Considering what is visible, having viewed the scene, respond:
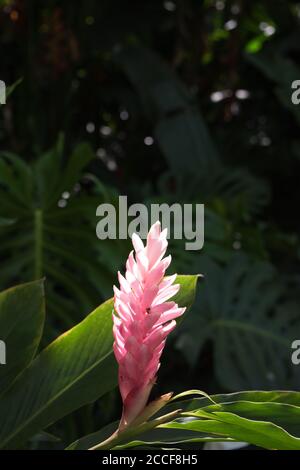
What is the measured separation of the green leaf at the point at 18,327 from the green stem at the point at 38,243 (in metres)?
0.83

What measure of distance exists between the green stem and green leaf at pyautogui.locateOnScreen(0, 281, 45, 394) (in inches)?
32.5

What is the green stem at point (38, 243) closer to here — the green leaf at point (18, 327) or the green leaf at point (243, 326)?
the green leaf at point (243, 326)

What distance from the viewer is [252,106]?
2.62 m

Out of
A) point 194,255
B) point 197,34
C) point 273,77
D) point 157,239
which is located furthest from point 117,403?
point 157,239

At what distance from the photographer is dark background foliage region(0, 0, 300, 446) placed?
61.0 inches

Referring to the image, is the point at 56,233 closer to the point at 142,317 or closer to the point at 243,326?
the point at 243,326

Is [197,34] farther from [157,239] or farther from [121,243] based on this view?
[157,239]

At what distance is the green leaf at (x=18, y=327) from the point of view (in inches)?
27.9

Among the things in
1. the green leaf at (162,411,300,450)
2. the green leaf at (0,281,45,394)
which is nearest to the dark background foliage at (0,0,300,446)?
the green leaf at (0,281,45,394)

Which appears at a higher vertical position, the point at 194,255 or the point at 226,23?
the point at 226,23

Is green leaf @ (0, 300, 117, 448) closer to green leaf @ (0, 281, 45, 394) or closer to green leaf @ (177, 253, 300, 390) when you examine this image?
green leaf @ (0, 281, 45, 394)

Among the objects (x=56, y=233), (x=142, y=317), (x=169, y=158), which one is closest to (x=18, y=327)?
(x=142, y=317)

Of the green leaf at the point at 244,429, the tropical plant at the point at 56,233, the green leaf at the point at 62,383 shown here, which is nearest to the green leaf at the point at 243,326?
the tropical plant at the point at 56,233

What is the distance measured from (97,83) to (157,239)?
1919 mm
